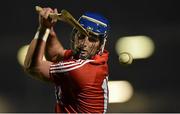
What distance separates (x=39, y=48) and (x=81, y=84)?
259 millimetres

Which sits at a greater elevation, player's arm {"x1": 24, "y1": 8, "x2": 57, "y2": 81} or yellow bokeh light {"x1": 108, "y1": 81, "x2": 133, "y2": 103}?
player's arm {"x1": 24, "y1": 8, "x2": 57, "y2": 81}

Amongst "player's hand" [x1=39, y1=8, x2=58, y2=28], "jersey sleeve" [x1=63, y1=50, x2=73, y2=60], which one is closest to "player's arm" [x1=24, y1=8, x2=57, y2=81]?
"player's hand" [x1=39, y1=8, x2=58, y2=28]

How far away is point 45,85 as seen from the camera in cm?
457

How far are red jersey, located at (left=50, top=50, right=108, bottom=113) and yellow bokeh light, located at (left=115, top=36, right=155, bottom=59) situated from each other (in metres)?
2.31

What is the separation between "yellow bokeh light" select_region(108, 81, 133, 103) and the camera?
4418 millimetres

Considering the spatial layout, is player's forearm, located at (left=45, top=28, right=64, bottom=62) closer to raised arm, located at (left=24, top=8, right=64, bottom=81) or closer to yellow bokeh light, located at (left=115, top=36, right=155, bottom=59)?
raised arm, located at (left=24, top=8, right=64, bottom=81)

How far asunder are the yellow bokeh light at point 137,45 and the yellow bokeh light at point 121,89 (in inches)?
9.1

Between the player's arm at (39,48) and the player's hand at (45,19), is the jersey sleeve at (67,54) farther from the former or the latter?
the player's hand at (45,19)

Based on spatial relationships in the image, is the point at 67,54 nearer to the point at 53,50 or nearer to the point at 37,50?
the point at 53,50

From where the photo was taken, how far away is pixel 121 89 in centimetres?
448

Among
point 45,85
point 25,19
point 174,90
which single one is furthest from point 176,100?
point 25,19

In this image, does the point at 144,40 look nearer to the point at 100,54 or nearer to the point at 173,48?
the point at 173,48

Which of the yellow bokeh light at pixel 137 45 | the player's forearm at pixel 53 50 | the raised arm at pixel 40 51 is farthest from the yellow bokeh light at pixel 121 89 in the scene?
the raised arm at pixel 40 51

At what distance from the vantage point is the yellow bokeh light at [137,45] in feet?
14.5
